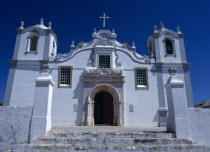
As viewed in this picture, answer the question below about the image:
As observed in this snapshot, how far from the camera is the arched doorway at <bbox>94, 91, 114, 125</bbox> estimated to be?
1405cm

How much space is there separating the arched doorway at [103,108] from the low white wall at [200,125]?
780 cm

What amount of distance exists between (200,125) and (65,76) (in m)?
10.1

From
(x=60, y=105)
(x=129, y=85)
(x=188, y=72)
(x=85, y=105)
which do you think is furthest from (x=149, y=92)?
(x=60, y=105)

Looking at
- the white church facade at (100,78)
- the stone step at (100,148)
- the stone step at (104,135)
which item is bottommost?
the stone step at (100,148)

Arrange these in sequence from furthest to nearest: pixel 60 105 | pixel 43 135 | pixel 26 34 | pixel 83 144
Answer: pixel 26 34 → pixel 60 105 → pixel 43 135 → pixel 83 144

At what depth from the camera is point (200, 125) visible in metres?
6.65

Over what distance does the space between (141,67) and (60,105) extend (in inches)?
270

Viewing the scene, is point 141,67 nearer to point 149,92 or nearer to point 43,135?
point 149,92

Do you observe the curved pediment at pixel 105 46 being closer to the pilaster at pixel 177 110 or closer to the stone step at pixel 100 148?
the pilaster at pixel 177 110

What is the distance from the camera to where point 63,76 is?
14133mm

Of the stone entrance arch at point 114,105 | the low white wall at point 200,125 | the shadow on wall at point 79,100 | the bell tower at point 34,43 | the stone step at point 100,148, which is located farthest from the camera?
the bell tower at point 34,43

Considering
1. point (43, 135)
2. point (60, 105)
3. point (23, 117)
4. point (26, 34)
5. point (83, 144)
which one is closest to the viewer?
point (83, 144)

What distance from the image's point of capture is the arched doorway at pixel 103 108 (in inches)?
553

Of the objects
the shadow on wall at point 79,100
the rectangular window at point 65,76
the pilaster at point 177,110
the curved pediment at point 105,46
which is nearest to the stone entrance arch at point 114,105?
the shadow on wall at point 79,100
